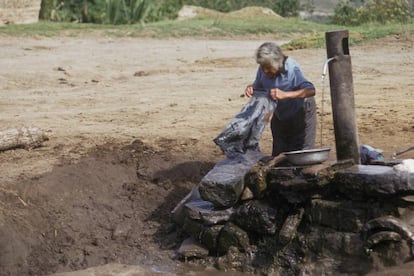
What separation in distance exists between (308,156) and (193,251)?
1.41m

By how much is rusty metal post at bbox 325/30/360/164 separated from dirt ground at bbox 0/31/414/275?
1195 millimetres

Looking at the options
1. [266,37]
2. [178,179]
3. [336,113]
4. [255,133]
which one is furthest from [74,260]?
[266,37]

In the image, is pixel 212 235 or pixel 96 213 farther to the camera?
pixel 96 213

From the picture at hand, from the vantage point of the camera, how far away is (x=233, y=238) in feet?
24.1

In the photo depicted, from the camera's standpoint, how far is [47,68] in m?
14.0

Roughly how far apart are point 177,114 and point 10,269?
3.70 metres

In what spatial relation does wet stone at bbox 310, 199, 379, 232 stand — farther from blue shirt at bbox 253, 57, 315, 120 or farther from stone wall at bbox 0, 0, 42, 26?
stone wall at bbox 0, 0, 42, 26

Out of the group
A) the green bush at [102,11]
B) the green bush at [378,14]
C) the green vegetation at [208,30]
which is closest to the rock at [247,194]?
the green vegetation at [208,30]

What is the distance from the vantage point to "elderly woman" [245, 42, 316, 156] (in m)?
6.97

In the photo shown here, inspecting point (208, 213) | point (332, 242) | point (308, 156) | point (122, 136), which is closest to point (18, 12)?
point (122, 136)

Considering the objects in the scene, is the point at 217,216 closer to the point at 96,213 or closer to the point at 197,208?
the point at 197,208

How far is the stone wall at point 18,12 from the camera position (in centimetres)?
1982

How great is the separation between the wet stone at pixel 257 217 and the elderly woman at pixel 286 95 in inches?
27.9

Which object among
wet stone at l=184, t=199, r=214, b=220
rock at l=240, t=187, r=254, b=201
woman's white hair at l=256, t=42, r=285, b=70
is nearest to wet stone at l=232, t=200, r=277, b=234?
rock at l=240, t=187, r=254, b=201
